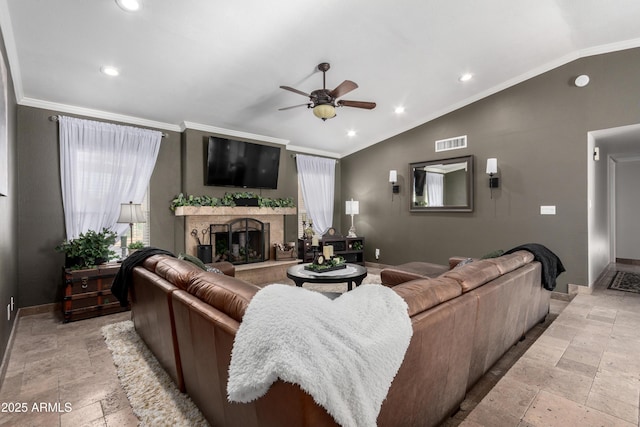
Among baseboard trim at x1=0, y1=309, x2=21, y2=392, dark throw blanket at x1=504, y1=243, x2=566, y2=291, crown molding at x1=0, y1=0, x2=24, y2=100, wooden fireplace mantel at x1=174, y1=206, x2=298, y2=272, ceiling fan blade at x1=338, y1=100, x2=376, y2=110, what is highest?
crown molding at x1=0, y1=0, x2=24, y2=100

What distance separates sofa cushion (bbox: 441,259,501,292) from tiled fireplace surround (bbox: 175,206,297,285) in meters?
3.60

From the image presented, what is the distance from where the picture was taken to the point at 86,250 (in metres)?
3.39

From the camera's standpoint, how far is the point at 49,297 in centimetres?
369

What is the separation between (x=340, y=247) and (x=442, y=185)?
2245 mm

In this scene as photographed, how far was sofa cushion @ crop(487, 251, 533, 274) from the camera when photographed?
219 centimetres

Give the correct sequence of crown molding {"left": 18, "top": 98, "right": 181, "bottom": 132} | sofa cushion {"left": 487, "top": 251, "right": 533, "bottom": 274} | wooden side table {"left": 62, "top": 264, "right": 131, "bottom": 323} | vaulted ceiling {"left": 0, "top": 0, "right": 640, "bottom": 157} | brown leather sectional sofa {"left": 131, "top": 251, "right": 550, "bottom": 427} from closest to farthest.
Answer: brown leather sectional sofa {"left": 131, "top": 251, "right": 550, "bottom": 427} → sofa cushion {"left": 487, "top": 251, "right": 533, "bottom": 274} → vaulted ceiling {"left": 0, "top": 0, "right": 640, "bottom": 157} → wooden side table {"left": 62, "top": 264, "right": 131, "bottom": 323} → crown molding {"left": 18, "top": 98, "right": 181, "bottom": 132}

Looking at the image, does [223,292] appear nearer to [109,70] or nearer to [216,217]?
[109,70]

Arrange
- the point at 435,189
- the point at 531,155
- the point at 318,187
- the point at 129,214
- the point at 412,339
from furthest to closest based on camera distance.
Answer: the point at 318,187, the point at 435,189, the point at 531,155, the point at 129,214, the point at 412,339

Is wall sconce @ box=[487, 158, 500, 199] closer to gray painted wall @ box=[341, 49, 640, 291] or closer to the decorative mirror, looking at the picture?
gray painted wall @ box=[341, 49, 640, 291]

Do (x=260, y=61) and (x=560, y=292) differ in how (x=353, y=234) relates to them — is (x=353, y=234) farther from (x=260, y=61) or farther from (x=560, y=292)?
(x=260, y=61)

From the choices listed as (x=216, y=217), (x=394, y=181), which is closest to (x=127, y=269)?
(x=216, y=217)

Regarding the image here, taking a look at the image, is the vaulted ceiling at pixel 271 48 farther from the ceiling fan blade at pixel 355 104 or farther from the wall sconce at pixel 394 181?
the wall sconce at pixel 394 181

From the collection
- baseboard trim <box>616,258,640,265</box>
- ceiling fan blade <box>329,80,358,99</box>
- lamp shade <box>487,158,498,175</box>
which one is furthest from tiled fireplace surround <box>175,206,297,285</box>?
baseboard trim <box>616,258,640,265</box>

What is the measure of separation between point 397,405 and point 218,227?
14.1 ft
